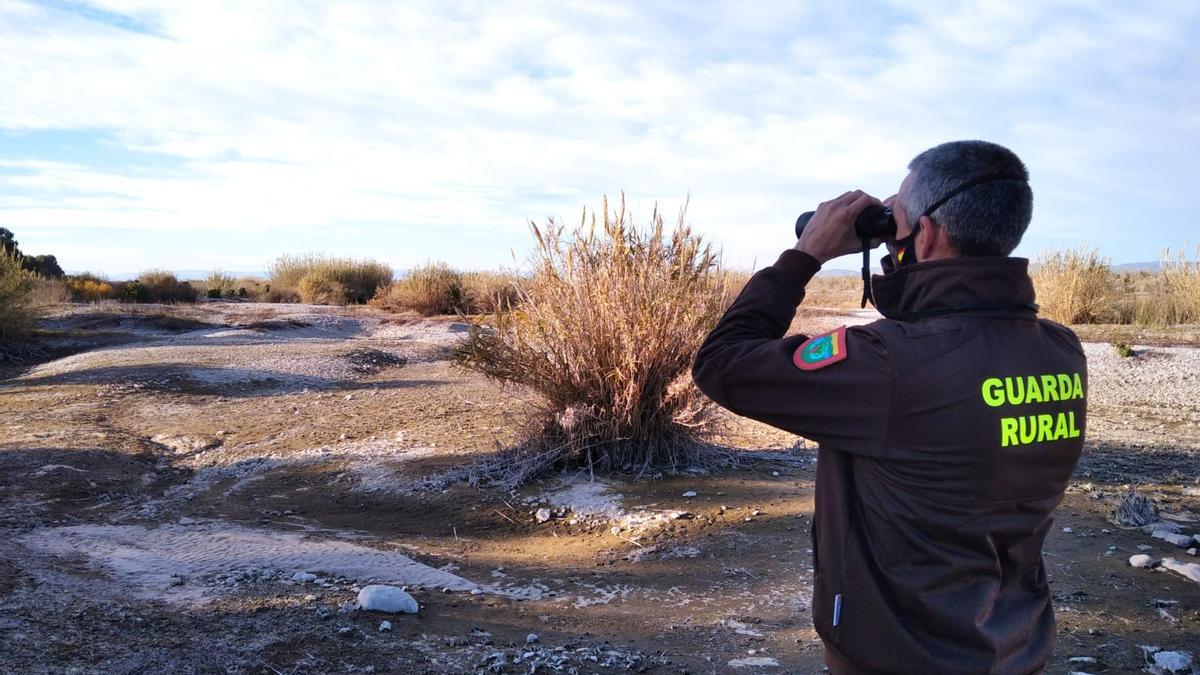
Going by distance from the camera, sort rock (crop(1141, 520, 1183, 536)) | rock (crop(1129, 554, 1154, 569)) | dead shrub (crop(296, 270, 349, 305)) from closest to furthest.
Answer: rock (crop(1129, 554, 1154, 569)), rock (crop(1141, 520, 1183, 536)), dead shrub (crop(296, 270, 349, 305))

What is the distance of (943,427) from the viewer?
1.74 metres

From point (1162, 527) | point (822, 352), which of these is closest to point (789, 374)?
point (822, 352)

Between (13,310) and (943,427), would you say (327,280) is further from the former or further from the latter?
(943,427)

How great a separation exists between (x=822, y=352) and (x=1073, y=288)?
56.5 feet

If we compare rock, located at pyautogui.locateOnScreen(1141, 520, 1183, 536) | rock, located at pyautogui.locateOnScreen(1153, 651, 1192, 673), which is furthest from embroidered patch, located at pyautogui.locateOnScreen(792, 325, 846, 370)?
rock, located at pyautogui.locateOnScreen(1141, 520, 1183, 536)

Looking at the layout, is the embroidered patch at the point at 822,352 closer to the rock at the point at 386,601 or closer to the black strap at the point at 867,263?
the black strap at the point at 867,263

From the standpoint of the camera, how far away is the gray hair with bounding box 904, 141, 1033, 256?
5.87 feet

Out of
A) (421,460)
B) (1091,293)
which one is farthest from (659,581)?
(1091,293)

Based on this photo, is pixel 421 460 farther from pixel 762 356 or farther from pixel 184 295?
pixel 184 295

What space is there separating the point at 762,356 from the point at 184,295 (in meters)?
27.7

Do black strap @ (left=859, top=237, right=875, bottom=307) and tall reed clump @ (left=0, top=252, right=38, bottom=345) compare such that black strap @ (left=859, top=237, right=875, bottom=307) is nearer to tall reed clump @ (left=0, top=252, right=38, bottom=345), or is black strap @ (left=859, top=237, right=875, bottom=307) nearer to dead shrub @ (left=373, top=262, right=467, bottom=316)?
tall reed clump @ (left=0, top=252, right=38, bottom=345)

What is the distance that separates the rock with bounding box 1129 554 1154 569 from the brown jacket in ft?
10.9

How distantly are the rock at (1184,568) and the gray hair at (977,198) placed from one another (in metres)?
3.59

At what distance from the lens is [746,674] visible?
3.52m
